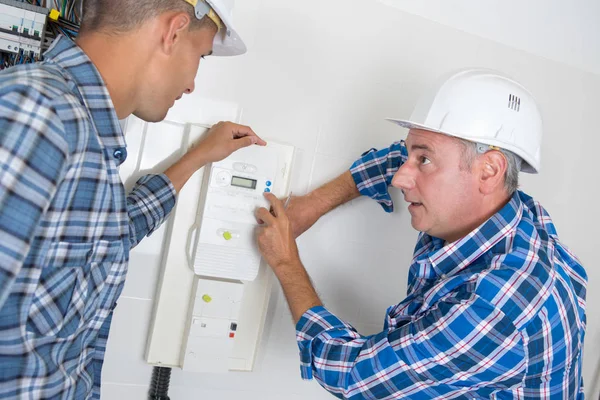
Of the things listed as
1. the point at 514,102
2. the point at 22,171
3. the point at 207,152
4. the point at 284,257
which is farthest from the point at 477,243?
the point at 22,171

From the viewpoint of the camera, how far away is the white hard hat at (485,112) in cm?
133

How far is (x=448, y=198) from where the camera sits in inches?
53.8

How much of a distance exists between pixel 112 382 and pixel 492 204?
3.70 ft

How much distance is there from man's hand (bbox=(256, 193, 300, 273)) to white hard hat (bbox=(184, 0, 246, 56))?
0.41 metres

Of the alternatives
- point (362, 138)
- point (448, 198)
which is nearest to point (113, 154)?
point (448, 198)

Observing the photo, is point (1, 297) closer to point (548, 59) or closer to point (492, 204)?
point (492, 204)

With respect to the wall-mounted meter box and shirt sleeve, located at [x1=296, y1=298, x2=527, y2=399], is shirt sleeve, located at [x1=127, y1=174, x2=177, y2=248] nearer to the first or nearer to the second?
the wall-mounted meter box

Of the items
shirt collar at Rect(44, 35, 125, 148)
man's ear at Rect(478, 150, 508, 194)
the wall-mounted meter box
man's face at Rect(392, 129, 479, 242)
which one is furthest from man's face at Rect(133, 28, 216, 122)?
man's ear at Rect(478, 150, 508, 194)

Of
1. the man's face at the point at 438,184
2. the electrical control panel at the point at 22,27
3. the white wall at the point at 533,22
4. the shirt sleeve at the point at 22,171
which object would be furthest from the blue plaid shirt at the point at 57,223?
the white wall at the point at 533,22

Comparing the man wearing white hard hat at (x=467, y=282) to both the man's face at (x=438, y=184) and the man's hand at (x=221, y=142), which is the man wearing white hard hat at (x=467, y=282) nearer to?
the man's face at (x=438, y=184)

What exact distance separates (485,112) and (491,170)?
0.14 m

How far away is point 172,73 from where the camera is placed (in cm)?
105

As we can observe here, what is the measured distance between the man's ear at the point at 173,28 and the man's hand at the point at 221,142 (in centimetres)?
42

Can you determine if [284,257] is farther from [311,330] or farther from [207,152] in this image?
[207,152]
